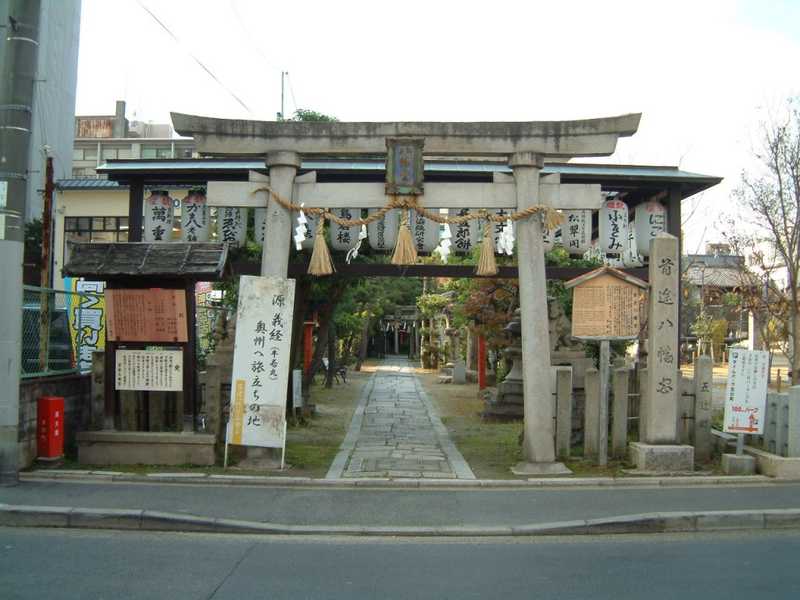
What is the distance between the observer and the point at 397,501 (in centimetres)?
954

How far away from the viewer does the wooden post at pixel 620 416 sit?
12000 millimetres

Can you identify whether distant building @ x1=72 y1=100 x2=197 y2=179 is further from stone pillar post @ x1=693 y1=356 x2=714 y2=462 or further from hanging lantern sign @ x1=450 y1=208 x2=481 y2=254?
stone pillar post @ x1=693 y1=356 x2=714 y2=462

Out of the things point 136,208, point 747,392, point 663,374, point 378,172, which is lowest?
point 747,392

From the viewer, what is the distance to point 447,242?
466 inches

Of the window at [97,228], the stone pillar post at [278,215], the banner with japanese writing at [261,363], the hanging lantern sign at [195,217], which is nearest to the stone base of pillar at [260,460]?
the banner with japanese writing at [261,363]

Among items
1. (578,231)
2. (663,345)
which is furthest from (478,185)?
(663,345)

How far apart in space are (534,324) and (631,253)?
11.0 ft

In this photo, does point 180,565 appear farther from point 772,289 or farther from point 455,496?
point 772,289

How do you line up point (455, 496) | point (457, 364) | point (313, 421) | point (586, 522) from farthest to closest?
point (457, 364), point (313, 421), point (455, 496), point (586, 522)

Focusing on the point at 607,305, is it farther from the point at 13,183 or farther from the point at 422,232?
the point at 13,183

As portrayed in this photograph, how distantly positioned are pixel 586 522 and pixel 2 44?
384 inches

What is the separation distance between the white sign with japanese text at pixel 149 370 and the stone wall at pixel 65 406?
1141 mm

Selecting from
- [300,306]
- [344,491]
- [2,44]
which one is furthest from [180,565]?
[300,306]

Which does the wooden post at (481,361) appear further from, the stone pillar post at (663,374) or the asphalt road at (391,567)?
the asphalt road at (391,567)
